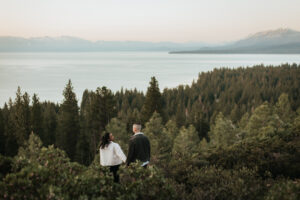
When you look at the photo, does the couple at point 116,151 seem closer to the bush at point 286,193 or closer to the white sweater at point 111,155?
the white sweater at point 111,155

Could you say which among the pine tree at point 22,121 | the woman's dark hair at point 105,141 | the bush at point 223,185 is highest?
the woman's dark hair at point 105,141

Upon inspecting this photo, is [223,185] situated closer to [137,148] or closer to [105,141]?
[137,148]

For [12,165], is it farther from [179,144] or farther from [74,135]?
[74,135]

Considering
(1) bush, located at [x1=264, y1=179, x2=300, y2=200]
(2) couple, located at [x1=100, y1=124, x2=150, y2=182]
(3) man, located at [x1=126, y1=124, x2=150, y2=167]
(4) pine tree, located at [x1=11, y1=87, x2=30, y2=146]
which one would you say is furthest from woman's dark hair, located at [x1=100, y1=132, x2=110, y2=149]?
(4) pine tree, located at [x1=11, y1=87, x2=30, y2=146]

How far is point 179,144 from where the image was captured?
121 ft

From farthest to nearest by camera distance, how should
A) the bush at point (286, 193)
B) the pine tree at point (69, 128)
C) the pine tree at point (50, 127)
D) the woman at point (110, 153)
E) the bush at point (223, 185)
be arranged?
the pine tree at point (50, 127), the pine tree at point (69, 128), the woman at point (110, 153), the bush at point (223, 185), the bush at point (286, 193)

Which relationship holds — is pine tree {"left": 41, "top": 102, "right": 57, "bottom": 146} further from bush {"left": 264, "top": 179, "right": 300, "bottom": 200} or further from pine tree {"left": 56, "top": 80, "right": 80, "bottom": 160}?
bush {"left": 264, "top": 179, "right": 300, "bottom": 200}

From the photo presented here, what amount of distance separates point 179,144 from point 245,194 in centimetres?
2903

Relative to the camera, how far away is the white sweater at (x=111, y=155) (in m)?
9.60

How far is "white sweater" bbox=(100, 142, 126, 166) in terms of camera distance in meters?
9.60

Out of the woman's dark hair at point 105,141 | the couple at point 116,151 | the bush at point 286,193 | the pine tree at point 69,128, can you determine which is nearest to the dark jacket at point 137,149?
the couple at point 116,151

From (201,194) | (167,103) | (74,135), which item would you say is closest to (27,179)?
(201,194)

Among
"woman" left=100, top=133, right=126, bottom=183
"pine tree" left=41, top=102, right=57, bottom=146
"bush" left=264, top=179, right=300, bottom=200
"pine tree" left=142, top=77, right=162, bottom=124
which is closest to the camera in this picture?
"bush" left=264, top=179, right=300, bottom=200

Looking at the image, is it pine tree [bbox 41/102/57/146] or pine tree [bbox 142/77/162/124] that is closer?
pine tree [bbox 142/77/162/124]
